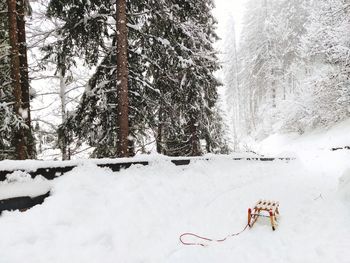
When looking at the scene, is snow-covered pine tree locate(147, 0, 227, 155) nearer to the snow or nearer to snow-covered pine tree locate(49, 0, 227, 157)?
snow-covered pine tree locate(49, 0, 227, 157)

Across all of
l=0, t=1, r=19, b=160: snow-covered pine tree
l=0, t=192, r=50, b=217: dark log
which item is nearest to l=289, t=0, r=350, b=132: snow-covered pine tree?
l=0, t=1, r=19, b=160: snow-covered pine tree

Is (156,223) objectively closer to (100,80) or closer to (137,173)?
(137,173)

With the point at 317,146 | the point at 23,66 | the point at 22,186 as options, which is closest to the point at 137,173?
the point at 22,186

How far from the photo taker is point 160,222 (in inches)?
228

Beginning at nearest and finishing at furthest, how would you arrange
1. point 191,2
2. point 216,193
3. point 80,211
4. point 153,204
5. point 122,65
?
point 80,211
point 153,204
point 216,193
point 122,65
point 191,2

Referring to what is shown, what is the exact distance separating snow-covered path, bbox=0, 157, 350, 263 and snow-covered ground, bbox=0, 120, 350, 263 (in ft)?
0.05

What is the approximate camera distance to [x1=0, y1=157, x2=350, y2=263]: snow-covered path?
4.09m

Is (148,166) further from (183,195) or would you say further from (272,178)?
(272,178)

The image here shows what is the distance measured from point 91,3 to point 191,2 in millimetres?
3201

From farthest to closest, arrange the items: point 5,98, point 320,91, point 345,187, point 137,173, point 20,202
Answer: point 320,91 < point 5,98 < point 345,187 < point 137,173 < point 20,202

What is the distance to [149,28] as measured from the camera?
1067 centimetres

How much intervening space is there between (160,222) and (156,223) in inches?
4.6

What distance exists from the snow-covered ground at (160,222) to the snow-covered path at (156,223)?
14mm

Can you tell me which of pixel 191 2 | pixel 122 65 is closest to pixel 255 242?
pixel 122 65
